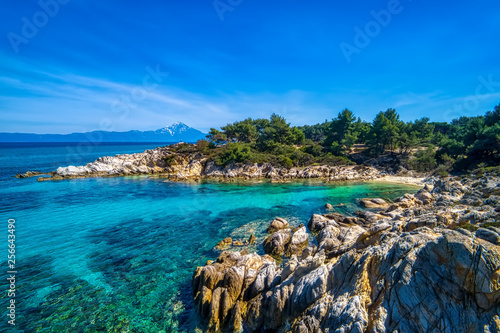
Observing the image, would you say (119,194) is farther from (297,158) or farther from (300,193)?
(297,158)

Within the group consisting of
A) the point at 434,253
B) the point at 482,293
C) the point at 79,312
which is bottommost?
the point at 79,312

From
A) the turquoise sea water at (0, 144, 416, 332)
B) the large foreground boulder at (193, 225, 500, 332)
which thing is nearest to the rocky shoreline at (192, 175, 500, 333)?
the large foreground boulder at (193, 225, 500, 332)

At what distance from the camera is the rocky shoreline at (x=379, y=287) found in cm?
627

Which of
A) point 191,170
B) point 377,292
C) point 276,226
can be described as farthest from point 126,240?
point 191,170

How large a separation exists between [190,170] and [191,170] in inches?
9.8

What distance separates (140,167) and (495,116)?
7809cm

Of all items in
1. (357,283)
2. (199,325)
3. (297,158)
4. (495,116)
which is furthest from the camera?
(297,158)

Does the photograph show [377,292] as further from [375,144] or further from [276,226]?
[375,144]

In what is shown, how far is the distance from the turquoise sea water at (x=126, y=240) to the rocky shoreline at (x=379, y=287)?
2.19m

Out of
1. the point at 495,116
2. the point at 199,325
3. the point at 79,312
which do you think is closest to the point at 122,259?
the point at 79,312

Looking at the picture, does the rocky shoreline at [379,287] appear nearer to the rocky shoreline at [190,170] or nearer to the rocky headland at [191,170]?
the rocky shoreline at [190,170]

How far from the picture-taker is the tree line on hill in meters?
42.7

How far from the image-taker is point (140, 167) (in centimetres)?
6266

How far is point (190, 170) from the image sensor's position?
192 feet
